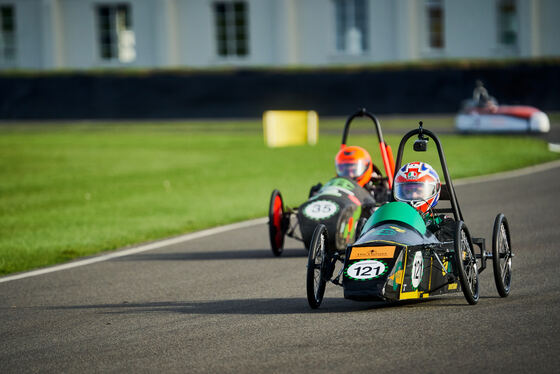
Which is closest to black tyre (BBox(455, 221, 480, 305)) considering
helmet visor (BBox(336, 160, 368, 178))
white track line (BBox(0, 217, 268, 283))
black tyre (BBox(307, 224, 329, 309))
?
black tyre (BBox(307, 224, 329, 309))

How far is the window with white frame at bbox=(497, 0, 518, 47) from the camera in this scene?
124 feet

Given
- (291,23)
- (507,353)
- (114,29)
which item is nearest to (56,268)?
(507,353)

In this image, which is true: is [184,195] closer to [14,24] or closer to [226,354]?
[226,354]

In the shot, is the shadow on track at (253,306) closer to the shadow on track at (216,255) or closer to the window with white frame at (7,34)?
the shadow on track at (216,255)

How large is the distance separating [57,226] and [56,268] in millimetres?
3577

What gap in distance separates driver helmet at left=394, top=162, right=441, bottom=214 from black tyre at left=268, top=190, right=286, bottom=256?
2.69 m

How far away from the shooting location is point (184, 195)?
57.0 feet

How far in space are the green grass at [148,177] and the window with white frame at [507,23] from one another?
27.0ft

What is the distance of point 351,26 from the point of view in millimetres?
40188

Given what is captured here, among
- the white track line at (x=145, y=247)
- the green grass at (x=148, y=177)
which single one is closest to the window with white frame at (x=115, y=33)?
the green grass at (x=148, y=177)

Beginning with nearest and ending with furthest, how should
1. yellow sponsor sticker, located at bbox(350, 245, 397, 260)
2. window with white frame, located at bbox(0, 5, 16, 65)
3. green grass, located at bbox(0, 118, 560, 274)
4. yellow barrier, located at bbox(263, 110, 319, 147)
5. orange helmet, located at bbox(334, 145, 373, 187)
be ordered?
yellow sponsor sticker, located at bbox(350, 245, 397, 260) → orange helmet, located at bbox(334, 145, 373, 187) → green grass, located at bbox(0, 118, 560, 274) → yellow barrier, located at bbox(263, 110, 319, 147) → window with white frame, located at bbox(0, 5, 16, 65)

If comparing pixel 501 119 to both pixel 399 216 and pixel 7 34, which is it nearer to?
pixel 399 216

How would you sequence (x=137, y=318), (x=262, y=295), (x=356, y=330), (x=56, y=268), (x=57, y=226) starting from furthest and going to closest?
(x=57, y=226)
(x=56, y=268)
(x=262, y=295)
(x=137, y=318)
(x=356, y=330)

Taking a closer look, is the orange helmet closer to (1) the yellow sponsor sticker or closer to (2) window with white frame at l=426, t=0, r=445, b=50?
(1) the yellow sponsor sticker
